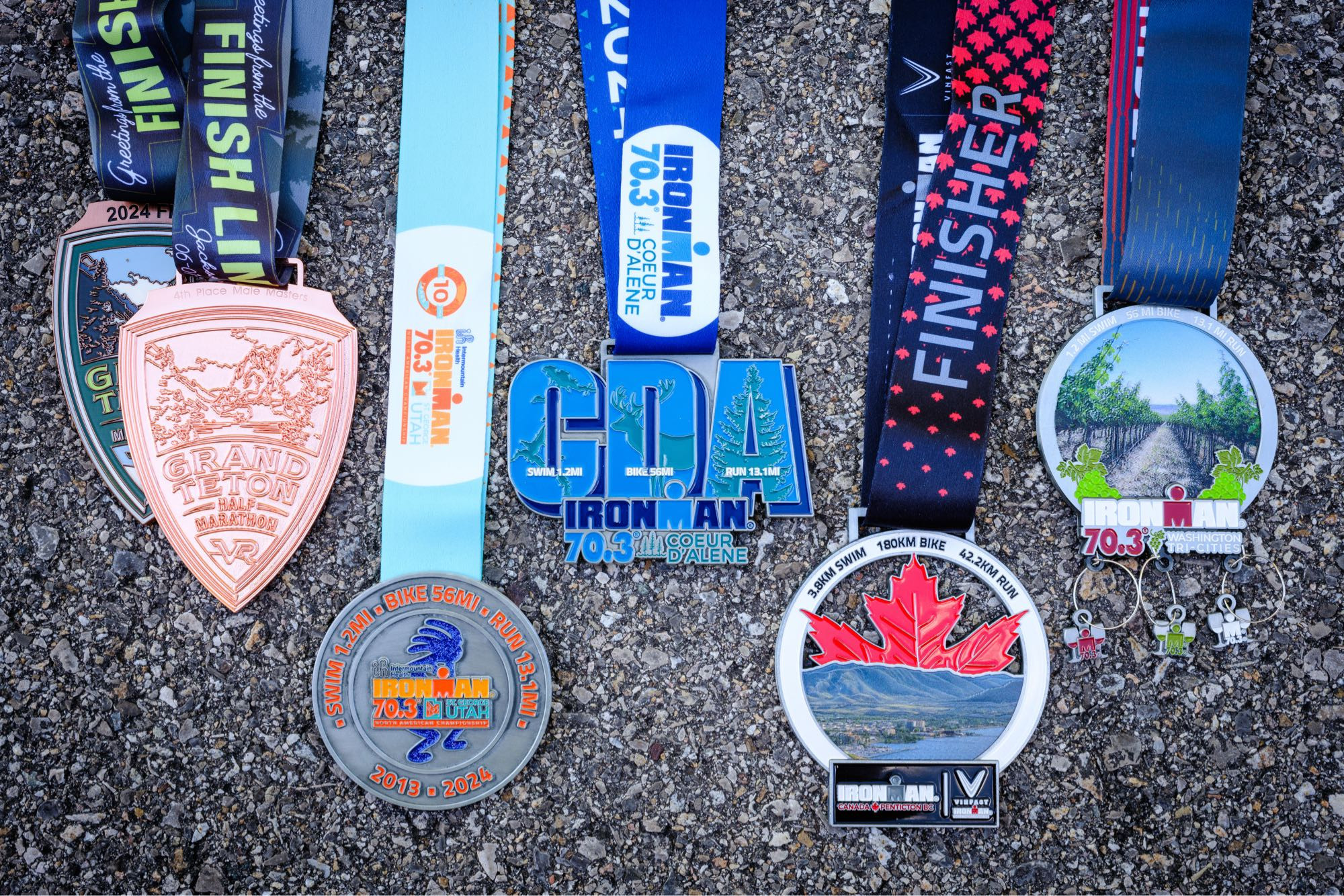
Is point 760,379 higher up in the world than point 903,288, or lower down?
lower down

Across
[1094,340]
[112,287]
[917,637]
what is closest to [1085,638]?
[917,637]

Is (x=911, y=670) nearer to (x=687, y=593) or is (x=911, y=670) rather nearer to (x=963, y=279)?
(x=687, y=593)

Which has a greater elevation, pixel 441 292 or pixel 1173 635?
pixel 441 292

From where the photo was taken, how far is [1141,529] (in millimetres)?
1477

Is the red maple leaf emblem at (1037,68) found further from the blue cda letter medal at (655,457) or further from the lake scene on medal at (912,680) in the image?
the lake scene on medal at (912,680)

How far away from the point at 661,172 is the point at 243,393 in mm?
799

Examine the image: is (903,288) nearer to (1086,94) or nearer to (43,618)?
(1086,94)

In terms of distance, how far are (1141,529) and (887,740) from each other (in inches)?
22.0

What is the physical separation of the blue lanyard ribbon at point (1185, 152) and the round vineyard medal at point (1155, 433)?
0.07 m

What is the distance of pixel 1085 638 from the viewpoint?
149 cm

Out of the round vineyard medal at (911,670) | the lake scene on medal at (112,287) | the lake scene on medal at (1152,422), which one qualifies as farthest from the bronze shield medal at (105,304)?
the lake scene on medal at (1152,422)

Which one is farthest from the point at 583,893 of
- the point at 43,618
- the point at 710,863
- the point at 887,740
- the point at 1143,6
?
the point at 1143,6

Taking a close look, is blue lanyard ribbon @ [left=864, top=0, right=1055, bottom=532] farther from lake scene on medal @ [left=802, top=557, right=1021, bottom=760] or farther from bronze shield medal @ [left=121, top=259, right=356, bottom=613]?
bronze shield medal @ [left=121, top=259, right=356, bottom=613]

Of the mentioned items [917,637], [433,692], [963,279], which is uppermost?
[963,279]
